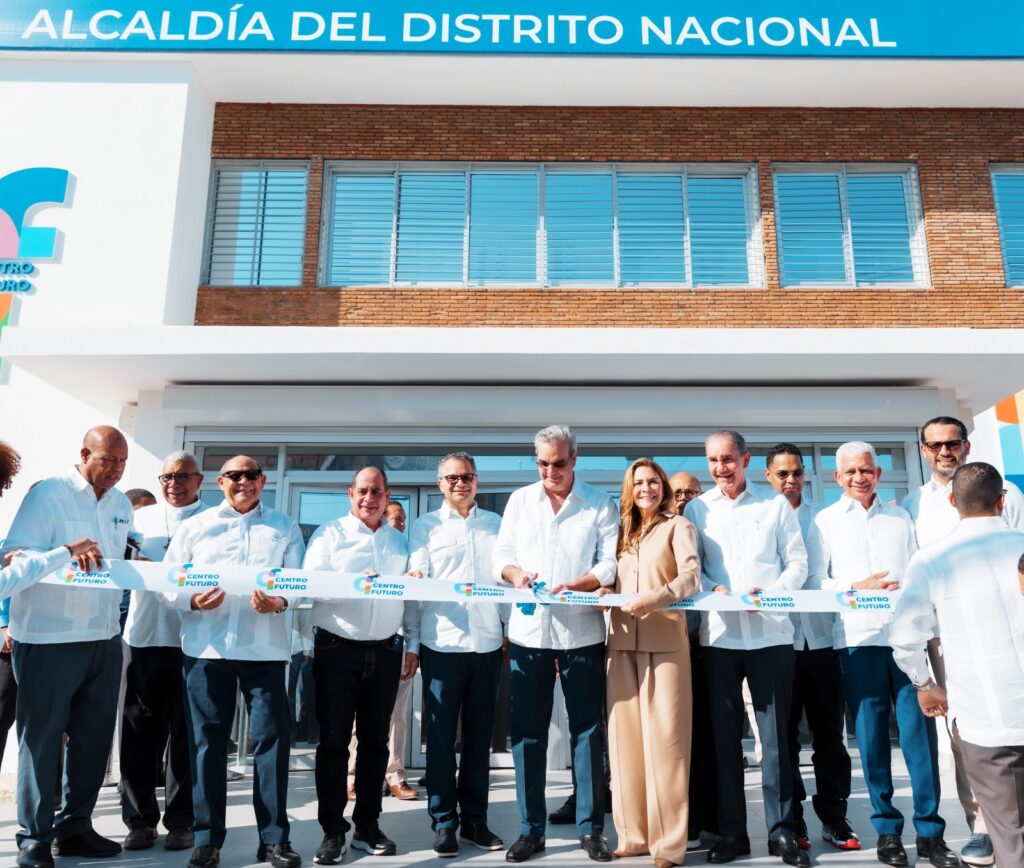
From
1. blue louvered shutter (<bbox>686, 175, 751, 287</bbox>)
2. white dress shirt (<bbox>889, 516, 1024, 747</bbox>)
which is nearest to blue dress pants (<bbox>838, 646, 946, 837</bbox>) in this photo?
white dress shirt (<bbox>889, 516, 1024, 747</bbox>)

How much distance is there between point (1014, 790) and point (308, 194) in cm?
871

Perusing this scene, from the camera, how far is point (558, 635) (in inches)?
164

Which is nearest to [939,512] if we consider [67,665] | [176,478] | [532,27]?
[176,478]

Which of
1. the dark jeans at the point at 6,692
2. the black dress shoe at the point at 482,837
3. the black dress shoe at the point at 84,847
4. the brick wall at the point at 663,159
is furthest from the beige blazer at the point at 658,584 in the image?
the brick wall at the point at 663,159

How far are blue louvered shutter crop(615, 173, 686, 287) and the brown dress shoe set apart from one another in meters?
5.81

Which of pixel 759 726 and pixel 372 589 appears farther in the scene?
pixel 372 589

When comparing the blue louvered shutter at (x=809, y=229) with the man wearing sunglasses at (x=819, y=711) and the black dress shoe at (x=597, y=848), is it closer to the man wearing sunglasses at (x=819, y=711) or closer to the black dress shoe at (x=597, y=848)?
the man wearing sunglasses at (x=819, y=711)

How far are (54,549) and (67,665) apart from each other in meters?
0.57

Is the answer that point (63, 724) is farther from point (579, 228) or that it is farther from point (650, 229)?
point (650, 229)

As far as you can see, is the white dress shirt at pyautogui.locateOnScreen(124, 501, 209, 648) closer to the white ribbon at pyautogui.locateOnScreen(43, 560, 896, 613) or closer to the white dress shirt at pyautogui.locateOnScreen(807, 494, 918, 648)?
the white ribbon at pyautogui.locateOnScreen(43, 560, 896, 613)

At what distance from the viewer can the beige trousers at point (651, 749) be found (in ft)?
12.9

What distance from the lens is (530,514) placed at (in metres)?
4.40

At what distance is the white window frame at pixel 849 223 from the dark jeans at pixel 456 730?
6545 millimetres

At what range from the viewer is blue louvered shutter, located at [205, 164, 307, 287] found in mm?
→ 9297
